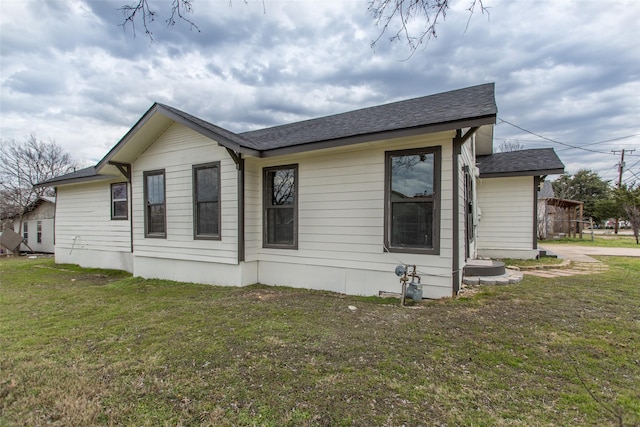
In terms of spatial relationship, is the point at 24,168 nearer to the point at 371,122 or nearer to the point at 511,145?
the point at 371,122

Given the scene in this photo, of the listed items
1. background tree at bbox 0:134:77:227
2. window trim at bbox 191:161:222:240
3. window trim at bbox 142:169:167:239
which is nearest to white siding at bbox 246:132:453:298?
window trim at bbox 191:161:222:240

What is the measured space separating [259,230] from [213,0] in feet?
14.1

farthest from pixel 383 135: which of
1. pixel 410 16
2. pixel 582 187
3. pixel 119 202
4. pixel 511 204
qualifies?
pixel 582 187

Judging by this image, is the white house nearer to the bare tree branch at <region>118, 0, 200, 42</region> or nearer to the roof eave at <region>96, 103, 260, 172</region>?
the roof eave at <region>96, 103, 260, 172</region>

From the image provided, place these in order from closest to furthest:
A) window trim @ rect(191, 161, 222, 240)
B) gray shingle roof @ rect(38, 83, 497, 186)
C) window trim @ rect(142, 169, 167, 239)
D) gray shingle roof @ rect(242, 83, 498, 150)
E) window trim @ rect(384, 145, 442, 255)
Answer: gray shingle roof @ rect(38, 83, 497, 186)
gray shingle roof @ rect(242, 83, 498, 150)
window trim @ rect(384, 145, 442, 255)
window trim @ rect(191, 161, 222, 240)
window trim @ rect(142, 169, 167, 239)

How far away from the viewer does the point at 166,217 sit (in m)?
7.13

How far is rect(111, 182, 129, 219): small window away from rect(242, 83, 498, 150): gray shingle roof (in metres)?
5.31

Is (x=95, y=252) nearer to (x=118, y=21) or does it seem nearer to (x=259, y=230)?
(x=259, y=230)

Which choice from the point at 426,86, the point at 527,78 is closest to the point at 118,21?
the point at 426,86

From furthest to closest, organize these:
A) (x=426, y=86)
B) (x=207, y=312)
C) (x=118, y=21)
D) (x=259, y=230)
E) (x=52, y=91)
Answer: (x=52, y=91) < (x=426, y=86) < (x=259, y=230) < (x=207, y=312) < (x=118, y=21)

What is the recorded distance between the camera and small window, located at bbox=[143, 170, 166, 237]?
7.26 m

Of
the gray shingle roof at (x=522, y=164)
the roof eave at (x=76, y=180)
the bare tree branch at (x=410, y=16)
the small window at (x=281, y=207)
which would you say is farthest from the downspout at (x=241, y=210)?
the gray shingle roof at (x=522, y=164)

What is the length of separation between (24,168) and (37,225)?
6.01 m

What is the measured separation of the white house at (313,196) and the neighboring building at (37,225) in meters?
12.3
